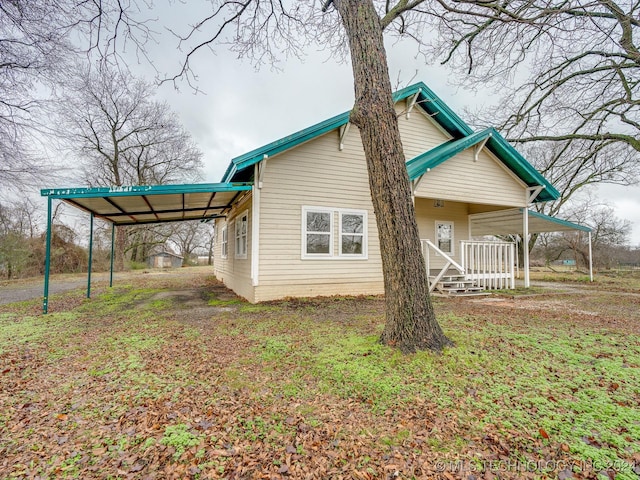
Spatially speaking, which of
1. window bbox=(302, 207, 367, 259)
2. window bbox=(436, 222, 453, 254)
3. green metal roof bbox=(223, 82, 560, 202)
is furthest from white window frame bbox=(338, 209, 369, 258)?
window bbox=(436, 222, 453, 254)

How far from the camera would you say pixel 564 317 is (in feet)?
19.3

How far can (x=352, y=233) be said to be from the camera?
9102 mm

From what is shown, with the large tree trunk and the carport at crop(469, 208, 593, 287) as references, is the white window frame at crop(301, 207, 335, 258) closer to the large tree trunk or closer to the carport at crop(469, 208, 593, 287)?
the large tree trunk

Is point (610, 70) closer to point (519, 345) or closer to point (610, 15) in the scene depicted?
point (610, 15)

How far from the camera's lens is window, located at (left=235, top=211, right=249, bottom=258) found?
29.8ft

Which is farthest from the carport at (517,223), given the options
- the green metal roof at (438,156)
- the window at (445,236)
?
the green metal roof at (438,156)

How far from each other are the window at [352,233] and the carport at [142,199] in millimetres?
3051

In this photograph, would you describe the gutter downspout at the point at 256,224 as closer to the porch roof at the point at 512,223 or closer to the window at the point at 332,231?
the window at the point at 332,231

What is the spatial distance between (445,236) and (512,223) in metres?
3.40

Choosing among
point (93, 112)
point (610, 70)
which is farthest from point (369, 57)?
point (93, 112)

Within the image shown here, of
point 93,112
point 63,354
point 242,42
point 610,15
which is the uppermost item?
point 93,112

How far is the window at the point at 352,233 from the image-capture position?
897 centimetres

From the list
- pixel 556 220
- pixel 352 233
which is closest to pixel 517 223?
pixel 556 220

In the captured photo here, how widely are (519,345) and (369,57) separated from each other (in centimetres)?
442
